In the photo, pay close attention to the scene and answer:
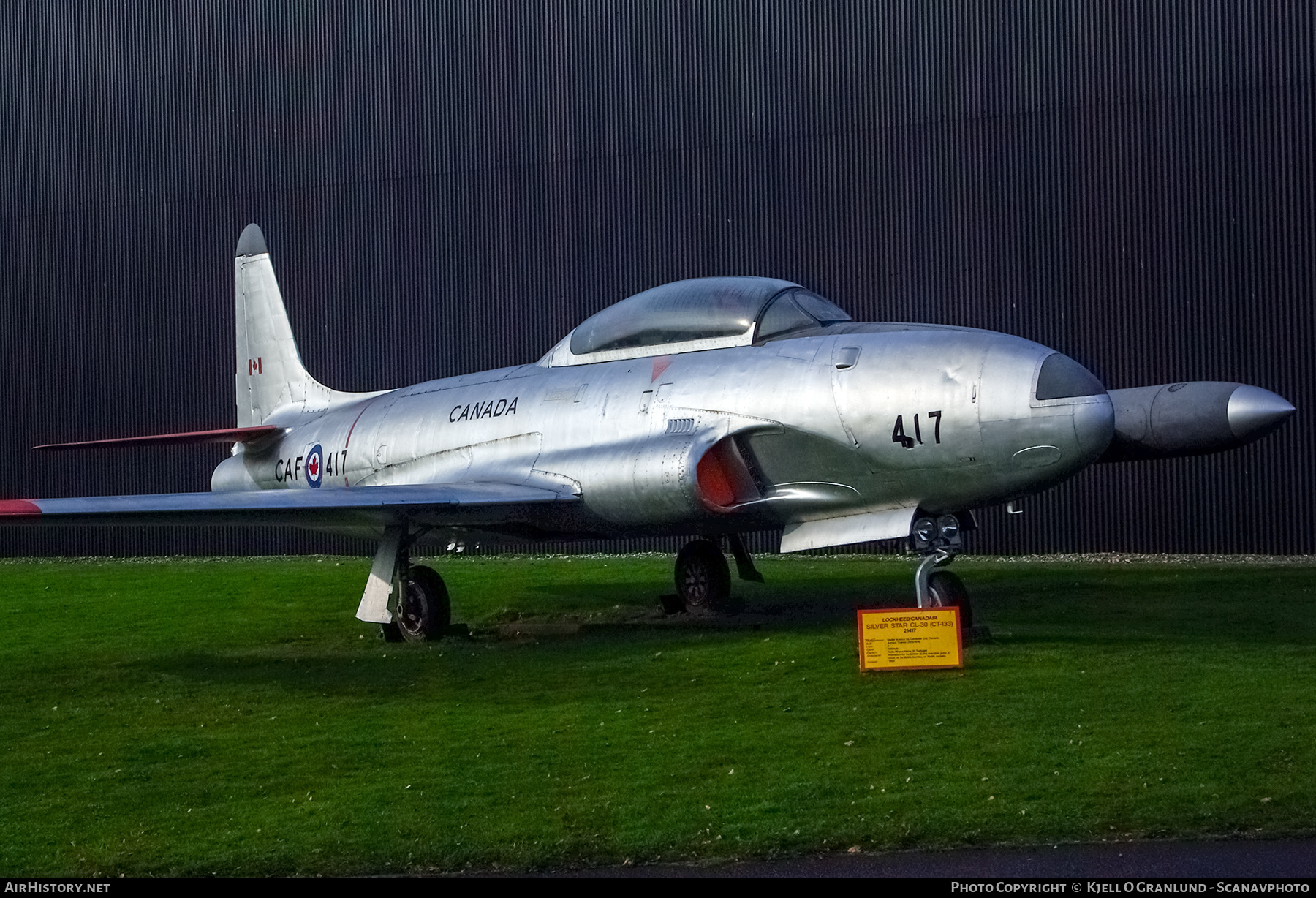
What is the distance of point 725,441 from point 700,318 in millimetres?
1430

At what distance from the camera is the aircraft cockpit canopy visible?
39.1ft

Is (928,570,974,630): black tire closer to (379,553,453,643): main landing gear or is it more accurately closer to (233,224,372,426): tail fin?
(379,553,453,643): main landing gear

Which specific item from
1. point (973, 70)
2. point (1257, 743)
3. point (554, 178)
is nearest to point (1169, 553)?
point (973, 70)

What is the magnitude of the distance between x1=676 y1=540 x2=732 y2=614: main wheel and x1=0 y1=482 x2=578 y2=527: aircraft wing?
2.17m

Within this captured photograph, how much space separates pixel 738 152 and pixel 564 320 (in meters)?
3.94

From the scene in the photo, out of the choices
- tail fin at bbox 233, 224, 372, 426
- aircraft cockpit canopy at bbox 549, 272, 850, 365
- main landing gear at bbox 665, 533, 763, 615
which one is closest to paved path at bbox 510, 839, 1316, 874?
aircraft cockpit canopy at bbox 549, 272, 850, 365

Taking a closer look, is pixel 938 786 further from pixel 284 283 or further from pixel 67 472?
pixel 67 472

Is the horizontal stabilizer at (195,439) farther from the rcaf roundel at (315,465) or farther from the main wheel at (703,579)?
the main wheel at (703,579)

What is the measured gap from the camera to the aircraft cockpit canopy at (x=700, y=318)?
11.9 meters

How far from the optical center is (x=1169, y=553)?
18969 millimetres

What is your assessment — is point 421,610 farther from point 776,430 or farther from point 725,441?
point 776,430

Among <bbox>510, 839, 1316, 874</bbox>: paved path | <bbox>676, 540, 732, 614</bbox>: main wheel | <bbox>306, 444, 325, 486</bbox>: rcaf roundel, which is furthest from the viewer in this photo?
<bbox>306, 444, 325, 486</bbox>: rcaf roundel

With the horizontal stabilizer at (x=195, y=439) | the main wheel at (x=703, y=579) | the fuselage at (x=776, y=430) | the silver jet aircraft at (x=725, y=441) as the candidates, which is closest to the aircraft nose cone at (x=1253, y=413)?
the silver jet aircraft at (x=725, y=441)

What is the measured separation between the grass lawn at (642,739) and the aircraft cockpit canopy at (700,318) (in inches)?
98.6
